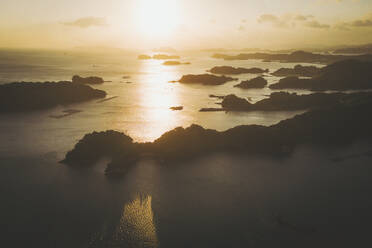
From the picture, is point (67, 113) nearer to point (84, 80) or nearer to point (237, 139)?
point (237, 139)

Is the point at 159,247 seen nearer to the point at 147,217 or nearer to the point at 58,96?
the point at 147,217

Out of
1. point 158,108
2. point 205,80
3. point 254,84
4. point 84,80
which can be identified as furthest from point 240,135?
point 84,80

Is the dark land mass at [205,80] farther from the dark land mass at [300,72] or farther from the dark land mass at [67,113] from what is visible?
the dark land mass at [67,113]

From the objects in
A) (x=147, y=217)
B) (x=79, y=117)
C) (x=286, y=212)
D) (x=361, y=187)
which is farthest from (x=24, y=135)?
(x=361, y=187)

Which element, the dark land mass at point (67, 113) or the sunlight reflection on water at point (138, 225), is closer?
the sunlight reflection on water at point (138, 225)

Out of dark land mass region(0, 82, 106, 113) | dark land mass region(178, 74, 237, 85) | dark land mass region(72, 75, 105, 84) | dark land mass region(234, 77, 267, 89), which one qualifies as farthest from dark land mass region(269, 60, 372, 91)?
dark land mass region(72, 75, 105, 84)

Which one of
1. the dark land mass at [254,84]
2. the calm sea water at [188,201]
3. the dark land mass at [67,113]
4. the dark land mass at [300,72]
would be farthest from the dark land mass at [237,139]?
the dark land mass at [300,72]

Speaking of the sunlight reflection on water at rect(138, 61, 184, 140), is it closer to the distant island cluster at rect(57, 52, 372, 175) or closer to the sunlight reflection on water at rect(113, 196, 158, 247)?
the distant island cluster at rect(57, 52, 372, 175)

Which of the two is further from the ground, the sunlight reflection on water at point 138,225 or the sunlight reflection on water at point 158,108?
the sunlight reflection on water at point 158,108

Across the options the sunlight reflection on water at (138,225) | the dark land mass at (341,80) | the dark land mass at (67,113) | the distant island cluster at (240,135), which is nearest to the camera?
the sunlight reflection on water at (138,225)
